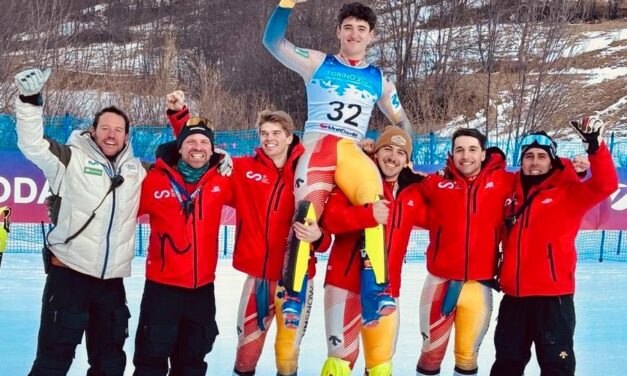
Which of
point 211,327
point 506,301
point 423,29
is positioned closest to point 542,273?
point 506,301

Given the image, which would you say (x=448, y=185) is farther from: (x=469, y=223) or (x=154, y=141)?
(x=154, y=141)

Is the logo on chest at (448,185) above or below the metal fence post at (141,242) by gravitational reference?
above

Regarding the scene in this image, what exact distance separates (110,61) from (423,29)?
1361cm

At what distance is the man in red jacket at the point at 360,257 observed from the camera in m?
4.48


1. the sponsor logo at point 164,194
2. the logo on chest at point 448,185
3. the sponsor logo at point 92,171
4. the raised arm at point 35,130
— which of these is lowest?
the sponsor logo at point 164,194

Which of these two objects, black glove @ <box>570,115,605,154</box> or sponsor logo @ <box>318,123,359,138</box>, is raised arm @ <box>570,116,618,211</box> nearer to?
black glove @ <box>570,115,605,154</box>

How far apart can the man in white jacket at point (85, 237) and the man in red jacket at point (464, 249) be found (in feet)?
6.28

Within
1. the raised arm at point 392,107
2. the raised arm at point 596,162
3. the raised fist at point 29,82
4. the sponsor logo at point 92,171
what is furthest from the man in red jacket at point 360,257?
the raised fist at point 29,82

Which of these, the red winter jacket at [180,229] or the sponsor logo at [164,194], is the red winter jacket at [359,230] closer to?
the red winter jacket at [180,229]

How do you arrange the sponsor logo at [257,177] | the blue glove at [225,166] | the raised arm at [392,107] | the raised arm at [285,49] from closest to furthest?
the blue glove at [225,166]
the sponsor logo at [257,177]
the raised arm at [285,49]
the raised arm at [392,107]

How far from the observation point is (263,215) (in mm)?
4617

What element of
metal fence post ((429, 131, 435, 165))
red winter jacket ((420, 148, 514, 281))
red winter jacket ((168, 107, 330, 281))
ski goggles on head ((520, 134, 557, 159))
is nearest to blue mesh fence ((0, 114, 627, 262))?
metal fence post ((429, 131, 435, 165))

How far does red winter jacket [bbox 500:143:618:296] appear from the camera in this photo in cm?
456

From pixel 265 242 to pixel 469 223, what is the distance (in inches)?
50.6
